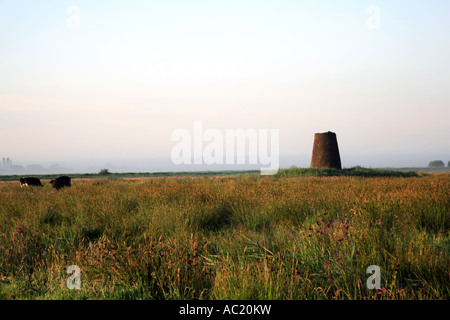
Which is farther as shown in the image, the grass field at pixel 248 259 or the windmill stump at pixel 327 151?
the windmill stump at pixel 327 151

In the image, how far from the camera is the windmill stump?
81.0ft

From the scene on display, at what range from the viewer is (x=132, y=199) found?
747 cm

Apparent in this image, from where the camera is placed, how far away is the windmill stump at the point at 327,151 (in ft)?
81.0
